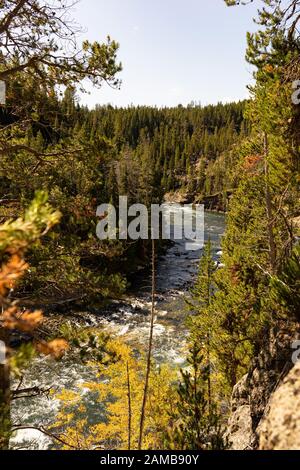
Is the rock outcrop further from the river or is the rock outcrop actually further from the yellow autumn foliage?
the yellow autumn foliage

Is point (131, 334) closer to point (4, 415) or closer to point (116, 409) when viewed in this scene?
point (116, 409)

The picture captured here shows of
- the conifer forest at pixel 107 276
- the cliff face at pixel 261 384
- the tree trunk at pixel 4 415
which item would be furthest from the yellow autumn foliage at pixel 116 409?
the tree trunk at pixel 4 415

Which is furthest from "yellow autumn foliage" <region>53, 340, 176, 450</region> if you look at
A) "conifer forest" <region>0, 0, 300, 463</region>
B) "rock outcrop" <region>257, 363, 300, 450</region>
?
"rock outcrop" <region>257, 363, 300, 450</region>

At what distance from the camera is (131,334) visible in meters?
23.3

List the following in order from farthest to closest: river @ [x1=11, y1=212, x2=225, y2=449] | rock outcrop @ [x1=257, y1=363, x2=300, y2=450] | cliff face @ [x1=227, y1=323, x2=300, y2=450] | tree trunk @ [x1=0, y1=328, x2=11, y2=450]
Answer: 1. river @ [x1=11, y1=212, x2=225, y2=449]
2. cliff face @ [x1=227, y1=323, x2=300, y2=450]
3. tree trunk @ [x1=0, y1=328, x2=11, y2=450]
4. rock outcrop @ [x1=257, y1=363, x2=300, y2=450]

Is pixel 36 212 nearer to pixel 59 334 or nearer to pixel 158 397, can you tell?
pixel 59 334

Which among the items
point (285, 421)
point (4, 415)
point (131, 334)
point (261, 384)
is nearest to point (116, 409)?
point (131, 334)

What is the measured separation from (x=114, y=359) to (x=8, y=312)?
227 inches

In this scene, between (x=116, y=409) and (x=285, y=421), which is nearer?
(x=285, y=421)

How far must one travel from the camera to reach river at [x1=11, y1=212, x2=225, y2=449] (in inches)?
642

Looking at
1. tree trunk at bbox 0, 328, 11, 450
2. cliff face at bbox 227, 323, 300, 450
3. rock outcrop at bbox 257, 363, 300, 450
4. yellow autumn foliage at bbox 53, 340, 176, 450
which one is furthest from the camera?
yellow autumn foliage at bbox 53, 340, 176, 450

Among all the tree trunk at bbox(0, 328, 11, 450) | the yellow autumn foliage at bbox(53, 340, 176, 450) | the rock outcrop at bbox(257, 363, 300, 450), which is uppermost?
the rock outcrop at bbox(257, 363, 300, 450)

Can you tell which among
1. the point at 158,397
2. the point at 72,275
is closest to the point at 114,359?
the point at 72,275

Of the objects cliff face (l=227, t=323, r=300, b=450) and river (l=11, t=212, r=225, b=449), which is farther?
river (l=11, t=212, r=225, b=449)
